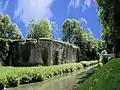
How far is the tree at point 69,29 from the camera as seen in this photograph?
315 ft

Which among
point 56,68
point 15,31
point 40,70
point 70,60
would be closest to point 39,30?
point 15,31

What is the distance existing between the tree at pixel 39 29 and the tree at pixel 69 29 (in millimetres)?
5427

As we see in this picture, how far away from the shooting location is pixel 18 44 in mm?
51312

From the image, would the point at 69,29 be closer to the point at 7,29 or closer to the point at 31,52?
the point at 7,29

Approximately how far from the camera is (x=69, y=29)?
319 feet

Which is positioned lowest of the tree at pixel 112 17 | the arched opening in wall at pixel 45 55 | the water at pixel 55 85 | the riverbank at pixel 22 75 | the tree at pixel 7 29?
the water at pixel 55 85

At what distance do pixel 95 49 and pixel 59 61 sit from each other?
3406cm

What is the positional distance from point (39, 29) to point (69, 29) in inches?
384

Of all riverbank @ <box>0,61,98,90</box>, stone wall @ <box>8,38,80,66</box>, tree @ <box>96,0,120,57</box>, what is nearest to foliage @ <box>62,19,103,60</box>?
stone wall @ <box>8,38,80,66</box>

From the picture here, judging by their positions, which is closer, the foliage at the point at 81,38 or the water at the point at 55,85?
the water at the point at 55,85

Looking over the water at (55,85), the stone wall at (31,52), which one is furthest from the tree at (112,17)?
the stone wall at (31,52)

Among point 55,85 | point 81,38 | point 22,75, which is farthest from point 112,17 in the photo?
point 81,38

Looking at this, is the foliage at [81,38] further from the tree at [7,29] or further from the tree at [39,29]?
the tree at [7,29]

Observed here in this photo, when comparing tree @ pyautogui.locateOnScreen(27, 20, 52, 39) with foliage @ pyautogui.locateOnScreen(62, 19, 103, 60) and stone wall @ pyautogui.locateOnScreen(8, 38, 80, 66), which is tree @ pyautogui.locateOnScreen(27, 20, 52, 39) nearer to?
foliage @ pyautogui.locateOnScreen(62, 19, 103, 60)
